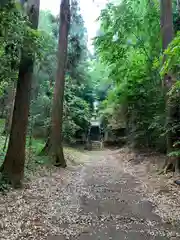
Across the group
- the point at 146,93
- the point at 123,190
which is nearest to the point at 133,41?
the point at 146,93

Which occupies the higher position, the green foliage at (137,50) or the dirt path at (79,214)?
the green foliage at (137,50)

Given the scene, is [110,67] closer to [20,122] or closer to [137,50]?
[137,50]

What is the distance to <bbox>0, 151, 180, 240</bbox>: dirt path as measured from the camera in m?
3.88

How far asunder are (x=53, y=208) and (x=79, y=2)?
12.3m

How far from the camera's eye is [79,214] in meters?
4.80

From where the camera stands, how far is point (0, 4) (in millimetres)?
3629

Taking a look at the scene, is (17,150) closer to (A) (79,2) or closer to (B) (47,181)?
(B) (47,181)

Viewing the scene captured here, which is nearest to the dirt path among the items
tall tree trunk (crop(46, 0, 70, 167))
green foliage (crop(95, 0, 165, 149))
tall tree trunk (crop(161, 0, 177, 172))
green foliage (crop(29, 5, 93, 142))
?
tall tree trunk (crop(161, 0, 177, 172))

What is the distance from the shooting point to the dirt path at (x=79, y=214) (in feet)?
12.7

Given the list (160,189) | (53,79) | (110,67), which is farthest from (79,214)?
(53,79)

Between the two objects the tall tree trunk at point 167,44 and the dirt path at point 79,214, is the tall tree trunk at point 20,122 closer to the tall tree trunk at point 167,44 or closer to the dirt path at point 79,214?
the dirt path at point 79,214

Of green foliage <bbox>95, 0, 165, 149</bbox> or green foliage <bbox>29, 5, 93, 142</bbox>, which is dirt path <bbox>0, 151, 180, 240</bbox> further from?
green foliage <bbox>29, 5, 93, 142</bbox>

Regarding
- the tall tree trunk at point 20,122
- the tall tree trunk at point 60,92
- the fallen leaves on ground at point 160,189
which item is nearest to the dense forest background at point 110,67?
the tall tree trunk at point 20,122

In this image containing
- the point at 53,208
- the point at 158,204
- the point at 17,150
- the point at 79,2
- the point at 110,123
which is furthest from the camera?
the point at 110,123
